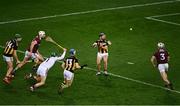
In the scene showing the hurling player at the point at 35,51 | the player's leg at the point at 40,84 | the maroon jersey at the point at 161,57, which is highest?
the hurling player at the point at 35,51

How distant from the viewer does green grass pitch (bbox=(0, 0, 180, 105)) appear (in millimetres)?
25828

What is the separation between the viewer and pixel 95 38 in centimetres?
3622

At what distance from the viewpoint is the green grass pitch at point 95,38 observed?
84.7ft

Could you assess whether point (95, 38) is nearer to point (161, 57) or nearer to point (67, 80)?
point (161, 57)

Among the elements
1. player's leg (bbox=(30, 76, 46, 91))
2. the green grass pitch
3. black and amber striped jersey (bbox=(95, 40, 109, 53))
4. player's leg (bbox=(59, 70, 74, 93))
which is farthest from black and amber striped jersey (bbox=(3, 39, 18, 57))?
black and amber striped jersey (bbox=(95, 40, 109, 53))

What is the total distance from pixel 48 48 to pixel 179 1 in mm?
16984

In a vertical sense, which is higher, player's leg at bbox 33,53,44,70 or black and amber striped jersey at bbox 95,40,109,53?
black and amber striped jersey at bbox 95,40,109,53

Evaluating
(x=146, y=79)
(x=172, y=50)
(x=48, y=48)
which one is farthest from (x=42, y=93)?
(x=172, y=50)

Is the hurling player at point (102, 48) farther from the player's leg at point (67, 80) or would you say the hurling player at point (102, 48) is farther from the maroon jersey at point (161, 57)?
the player's leg at point (67, 80)

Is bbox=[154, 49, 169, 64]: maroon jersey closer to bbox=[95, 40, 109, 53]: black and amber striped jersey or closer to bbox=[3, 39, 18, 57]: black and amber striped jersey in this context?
bbox=[95, 40, 109, 53]: black and amber striped jersey

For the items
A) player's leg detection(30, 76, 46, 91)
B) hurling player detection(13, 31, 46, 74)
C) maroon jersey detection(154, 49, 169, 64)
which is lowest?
player's leg detection(30, 76, 46, 91)

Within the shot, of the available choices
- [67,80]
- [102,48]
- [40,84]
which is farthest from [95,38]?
[40,84]

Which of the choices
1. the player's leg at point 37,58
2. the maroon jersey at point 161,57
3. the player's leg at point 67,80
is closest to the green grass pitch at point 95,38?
the player's leg at point 67,80

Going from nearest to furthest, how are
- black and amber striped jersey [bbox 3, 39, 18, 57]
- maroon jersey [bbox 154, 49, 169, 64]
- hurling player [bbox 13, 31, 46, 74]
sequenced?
maroon jersey [bbox 154, 49, 169, 64]
black and amber striped jersey [bbox 3, 39, 18, 57]
hurling player [bbox 13, 31, 46, 74]
